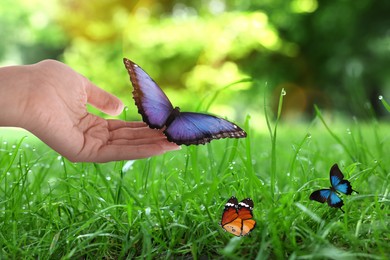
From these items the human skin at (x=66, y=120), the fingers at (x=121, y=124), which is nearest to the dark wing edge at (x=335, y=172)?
the human skin at (x=66, y=120)

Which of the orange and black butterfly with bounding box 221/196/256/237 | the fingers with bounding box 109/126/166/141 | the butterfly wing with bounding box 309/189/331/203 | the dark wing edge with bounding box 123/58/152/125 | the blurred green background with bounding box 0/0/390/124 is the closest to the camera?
the orange and black butterfly with bounding box 221/196/256/237

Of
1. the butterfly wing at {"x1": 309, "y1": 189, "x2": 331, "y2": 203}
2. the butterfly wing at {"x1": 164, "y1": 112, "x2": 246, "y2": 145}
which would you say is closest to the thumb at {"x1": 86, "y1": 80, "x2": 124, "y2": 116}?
the butterfly wing at {"x1": 164, "y1": 112, "x2": 246, "y2": 145}

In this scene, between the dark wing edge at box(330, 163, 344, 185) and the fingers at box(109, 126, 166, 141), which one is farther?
the fingers at box(109, 126, 166, 141)

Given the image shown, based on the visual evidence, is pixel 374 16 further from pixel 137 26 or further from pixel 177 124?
pixel 177 124

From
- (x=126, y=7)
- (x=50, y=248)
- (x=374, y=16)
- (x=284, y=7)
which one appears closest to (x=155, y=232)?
(x=50, y=248)

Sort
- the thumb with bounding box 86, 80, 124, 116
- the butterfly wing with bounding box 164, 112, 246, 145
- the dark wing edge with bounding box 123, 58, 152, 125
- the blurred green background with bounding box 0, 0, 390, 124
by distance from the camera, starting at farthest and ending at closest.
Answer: the blurred green background with bounding box 0, 0, 390, 124
the thumb with bounding box 86, 80, 124, 116
the dark wing edge with bounding box 123, 58, 152, 125
the butterfly wing with bounding box 164, 112, 246, 145

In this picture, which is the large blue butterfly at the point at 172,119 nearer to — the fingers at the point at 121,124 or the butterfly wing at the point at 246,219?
the fingers at the point at 121,124

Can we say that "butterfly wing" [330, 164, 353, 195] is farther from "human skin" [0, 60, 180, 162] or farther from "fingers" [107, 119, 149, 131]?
"fingers" [107, 119, 149, 131]
